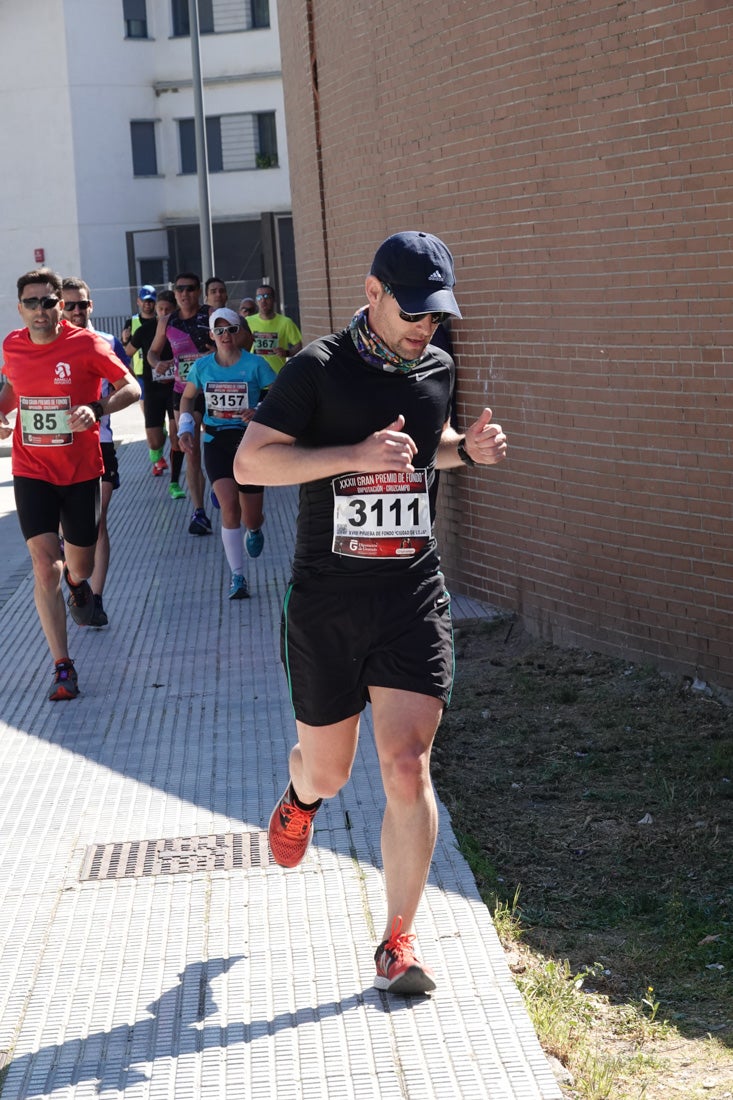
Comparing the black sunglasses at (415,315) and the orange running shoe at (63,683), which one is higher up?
the black sunglasses at (415,315)

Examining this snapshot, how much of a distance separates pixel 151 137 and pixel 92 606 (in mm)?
39652

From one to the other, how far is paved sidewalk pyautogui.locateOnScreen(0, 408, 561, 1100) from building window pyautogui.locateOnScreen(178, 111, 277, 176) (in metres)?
40.3

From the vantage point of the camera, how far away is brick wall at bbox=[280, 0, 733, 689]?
22.9ft

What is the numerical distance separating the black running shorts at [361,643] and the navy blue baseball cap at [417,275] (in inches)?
32.1

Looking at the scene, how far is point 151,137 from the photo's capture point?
152ft

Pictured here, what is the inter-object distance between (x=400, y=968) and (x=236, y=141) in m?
44.8

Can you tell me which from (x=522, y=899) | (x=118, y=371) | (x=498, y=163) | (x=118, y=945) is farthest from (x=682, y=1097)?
(x=498, y=163)

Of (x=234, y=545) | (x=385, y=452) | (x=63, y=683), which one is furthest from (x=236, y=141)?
(x=385, y=452)

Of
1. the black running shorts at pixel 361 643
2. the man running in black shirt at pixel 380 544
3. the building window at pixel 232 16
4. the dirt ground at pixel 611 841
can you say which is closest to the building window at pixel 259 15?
the building window at pixel 232 16

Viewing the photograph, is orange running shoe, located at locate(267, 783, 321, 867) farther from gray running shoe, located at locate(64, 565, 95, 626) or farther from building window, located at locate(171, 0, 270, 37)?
building window, located at locate(171, 0, 270, 37)

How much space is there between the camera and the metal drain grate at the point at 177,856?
5.30m

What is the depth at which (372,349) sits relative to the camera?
4.23 metres

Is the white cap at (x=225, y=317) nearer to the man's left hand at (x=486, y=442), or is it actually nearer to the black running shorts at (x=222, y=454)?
the black running shorts at (x=222, y=454)

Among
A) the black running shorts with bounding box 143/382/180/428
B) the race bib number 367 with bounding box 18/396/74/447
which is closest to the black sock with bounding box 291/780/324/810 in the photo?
the race bib number 367 with bounding box 18/396/74/447
